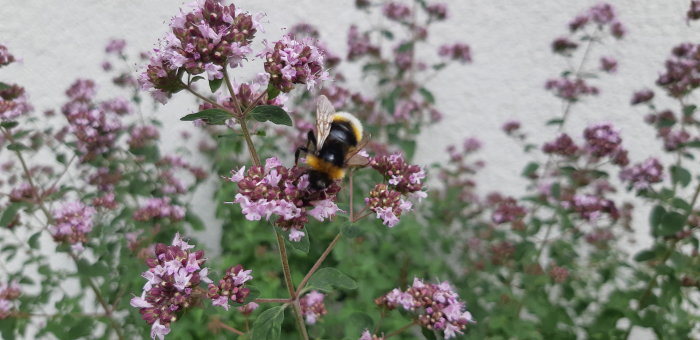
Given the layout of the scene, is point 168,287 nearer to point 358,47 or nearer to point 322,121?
point 322,121

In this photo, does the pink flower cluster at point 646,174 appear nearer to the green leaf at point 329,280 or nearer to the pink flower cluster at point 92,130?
the green leaf at point 329,280

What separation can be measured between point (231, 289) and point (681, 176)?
84.8 inches

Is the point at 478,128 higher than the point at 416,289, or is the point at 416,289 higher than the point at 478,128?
the point at 416,289

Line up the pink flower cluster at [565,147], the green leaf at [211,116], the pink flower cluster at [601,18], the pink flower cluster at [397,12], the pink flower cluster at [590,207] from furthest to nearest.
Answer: the pink flower cluster at [397,12] < the pink flower cluster at [601,18] < the pink flower cluster at [565,147] < the pink flower cluster at [590,207] < the green leaf at [211,116]

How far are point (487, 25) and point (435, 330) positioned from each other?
300 cm

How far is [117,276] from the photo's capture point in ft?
6.82

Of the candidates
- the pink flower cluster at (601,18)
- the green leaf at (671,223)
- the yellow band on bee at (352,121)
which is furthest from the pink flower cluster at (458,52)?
the yellow band on bee at (352,121)

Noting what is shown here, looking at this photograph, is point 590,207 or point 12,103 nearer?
point 12,103

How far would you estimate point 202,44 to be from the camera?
0.96 m

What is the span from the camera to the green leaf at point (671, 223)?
194cm

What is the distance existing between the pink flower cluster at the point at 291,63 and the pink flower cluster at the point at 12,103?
5.07 ft

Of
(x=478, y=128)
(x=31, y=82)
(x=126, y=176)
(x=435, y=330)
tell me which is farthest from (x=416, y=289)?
(x=31, y=82)

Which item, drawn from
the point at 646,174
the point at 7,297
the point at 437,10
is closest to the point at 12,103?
the point at 7,297

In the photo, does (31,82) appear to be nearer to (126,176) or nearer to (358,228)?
(126,176)
